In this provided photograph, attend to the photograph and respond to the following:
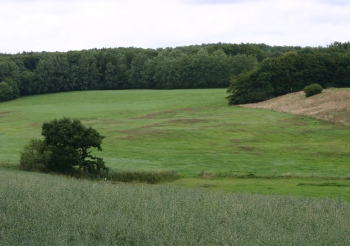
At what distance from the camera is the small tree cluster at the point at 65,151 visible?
1785 inches

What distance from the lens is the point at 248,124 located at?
82.9 m

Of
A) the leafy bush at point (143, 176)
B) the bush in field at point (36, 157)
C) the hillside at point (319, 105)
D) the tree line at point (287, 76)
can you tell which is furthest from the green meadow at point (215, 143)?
the tree line at point (287, 76)

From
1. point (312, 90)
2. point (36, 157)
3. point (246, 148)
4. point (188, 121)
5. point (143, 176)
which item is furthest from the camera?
point (312, 90)

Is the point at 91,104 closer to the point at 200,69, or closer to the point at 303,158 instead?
the point at 200,69

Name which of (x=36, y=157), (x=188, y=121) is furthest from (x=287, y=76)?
(x=36, y=157)

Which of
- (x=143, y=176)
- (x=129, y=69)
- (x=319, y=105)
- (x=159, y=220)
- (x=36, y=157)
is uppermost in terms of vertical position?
(x=129, y=69)

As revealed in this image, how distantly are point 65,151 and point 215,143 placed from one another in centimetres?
2633

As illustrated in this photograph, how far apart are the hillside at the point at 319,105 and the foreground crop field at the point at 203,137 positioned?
95.3 inches

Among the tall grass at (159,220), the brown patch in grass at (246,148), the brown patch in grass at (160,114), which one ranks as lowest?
the brown patch in grass at (246,148)

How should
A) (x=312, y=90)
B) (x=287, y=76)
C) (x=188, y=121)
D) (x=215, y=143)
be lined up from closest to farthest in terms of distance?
(x=215, y=143) < (x=188, y=121) < (x=312, y=90) < (x=287, y=76)

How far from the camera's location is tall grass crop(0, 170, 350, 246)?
49.6 ft

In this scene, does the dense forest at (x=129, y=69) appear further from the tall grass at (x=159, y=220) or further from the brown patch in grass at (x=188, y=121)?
the tall grass at (x=159, y=220)

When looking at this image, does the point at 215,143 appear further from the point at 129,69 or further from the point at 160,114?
the point at 129,69

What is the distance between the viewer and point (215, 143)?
221 ft
